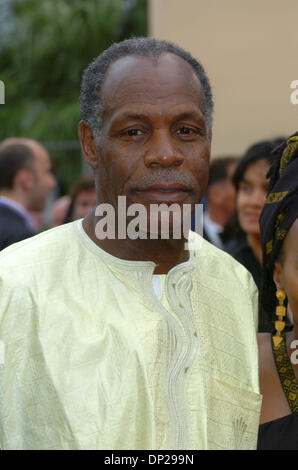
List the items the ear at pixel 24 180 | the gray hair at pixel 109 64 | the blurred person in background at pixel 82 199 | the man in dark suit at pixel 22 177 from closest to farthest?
the gray hair at pixel 109 64, the man in dark suit at pixel 22 177, the ear at pixel 24 180, the blurred person in background at pixel 82 199

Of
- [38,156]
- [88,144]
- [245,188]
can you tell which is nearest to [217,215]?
[38,156]

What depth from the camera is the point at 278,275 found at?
2814mm

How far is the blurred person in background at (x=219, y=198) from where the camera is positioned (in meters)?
6.33

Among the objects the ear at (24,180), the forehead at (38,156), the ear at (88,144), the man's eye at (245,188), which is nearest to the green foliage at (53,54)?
the forehead at (38,156)

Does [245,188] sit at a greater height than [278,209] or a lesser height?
greater

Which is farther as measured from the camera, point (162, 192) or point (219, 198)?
point (219, 198)

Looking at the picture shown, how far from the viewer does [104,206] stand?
8.20 feet

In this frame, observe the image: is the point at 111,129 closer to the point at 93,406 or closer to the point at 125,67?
the point at 125,67

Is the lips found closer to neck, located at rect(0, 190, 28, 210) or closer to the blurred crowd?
the blurred crowd

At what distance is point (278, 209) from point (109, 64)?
0.78 meters

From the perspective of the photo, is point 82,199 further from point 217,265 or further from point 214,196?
point 217,265

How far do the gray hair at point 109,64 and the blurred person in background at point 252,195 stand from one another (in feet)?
6.58

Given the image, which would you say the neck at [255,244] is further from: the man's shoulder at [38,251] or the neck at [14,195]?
the man's shoulder at [38,251]

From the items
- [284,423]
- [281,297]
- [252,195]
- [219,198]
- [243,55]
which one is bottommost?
[284,423]
